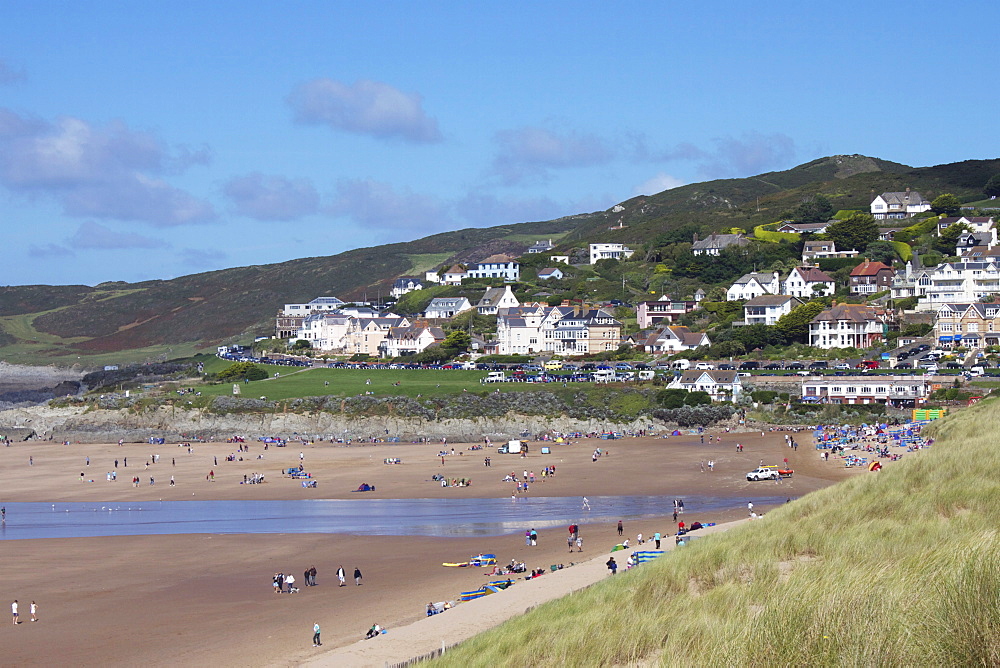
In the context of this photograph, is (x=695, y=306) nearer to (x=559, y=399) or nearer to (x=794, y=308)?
(x=794, y=308)

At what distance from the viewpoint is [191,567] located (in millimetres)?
25875

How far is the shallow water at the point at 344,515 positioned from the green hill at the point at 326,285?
65.4 meters

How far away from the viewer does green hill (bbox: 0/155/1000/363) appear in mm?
131750

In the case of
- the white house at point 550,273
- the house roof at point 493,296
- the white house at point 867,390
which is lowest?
the white house at point 867,390

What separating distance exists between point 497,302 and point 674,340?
28.1 metres

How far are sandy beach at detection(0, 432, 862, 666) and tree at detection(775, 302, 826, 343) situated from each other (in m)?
21.5

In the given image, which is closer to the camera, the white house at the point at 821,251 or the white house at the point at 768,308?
the white house at the point at 768,308

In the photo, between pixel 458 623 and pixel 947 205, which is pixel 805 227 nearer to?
pixel 947 205

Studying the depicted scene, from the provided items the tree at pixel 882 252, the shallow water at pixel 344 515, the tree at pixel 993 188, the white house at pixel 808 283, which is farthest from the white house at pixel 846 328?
the tree at pixel 993 188

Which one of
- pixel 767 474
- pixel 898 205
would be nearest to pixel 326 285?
pixel 898 205

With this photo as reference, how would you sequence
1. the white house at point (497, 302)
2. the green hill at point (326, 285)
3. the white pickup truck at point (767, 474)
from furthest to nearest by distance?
the green hill at point (326, 285) → the white house at point (497, 302) → the white pickup truck at point (767, 474)

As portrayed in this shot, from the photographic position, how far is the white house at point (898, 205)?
106 meters

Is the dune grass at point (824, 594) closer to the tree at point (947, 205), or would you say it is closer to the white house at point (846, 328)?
the white house at point (846, 328)

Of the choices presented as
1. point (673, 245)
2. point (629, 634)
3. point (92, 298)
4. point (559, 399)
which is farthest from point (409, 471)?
point (92, 298)
